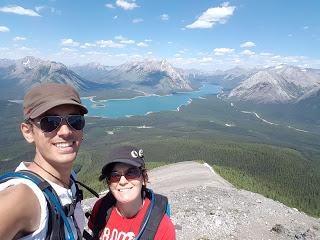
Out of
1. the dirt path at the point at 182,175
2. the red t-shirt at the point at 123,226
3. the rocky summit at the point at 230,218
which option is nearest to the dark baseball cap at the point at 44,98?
the red t-shirt at the point at 123,226

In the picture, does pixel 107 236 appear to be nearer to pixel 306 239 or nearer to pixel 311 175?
pixel 306 239

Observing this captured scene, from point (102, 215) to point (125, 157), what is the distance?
1801 mm

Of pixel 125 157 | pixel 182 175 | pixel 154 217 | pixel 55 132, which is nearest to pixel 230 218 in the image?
pixel 154 217

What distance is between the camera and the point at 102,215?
9250 mm

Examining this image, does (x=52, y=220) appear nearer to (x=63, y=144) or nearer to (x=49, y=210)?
(x=49, y=210)

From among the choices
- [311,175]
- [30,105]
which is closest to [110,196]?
[30,105]

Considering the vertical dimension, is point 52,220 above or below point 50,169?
below

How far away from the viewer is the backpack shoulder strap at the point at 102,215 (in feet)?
30.0

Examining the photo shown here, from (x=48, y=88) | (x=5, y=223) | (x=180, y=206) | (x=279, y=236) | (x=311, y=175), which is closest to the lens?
(x=5, y=223)

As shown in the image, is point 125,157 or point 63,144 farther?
point 125,157

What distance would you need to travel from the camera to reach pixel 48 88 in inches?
250

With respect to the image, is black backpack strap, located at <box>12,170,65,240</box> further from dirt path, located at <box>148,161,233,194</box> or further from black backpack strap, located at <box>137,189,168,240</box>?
dirt path, located at <box>148,161,233,194</box>

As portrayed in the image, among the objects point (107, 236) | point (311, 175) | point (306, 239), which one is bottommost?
point (311, 175)

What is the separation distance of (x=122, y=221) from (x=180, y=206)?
28337 millimetres
